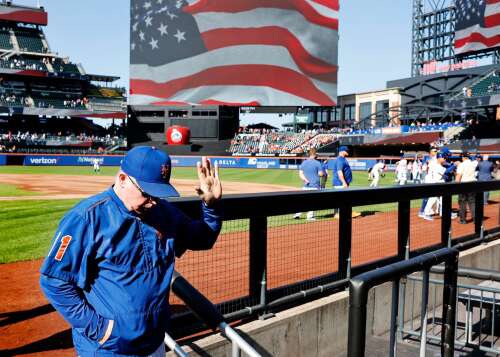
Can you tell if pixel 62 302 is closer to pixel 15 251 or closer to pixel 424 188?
pixel 424 188

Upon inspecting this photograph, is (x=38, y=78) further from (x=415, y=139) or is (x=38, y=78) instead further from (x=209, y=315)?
(x=209, y=315)

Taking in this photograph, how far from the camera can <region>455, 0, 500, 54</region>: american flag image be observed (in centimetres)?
5275

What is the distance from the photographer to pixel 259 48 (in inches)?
2162

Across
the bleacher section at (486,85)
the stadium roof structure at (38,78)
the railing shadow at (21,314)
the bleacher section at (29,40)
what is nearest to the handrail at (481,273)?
the railing shadow at (21,314)

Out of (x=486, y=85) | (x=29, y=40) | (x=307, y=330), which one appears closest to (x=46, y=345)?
(x=307, y=330)

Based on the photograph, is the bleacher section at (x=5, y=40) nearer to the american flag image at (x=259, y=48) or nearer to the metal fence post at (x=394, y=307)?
the american flag image at (x=259, y=48)

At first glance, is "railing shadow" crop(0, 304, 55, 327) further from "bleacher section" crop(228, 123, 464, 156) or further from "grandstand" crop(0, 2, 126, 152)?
"grandstand" crop(0, 2, 126, 152)

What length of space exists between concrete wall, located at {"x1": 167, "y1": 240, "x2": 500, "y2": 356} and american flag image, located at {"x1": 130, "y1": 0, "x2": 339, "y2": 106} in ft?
164

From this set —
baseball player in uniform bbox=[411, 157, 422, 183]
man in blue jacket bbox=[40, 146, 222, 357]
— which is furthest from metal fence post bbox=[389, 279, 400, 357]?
baseball player in uniform bbox=[411, 157, 422, 183]

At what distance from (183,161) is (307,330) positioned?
42.0 m

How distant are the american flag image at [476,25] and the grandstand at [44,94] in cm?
4493

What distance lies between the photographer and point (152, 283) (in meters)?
2.45

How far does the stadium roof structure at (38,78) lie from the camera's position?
61.9 metres

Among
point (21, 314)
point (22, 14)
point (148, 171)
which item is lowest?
point (21, 314)
